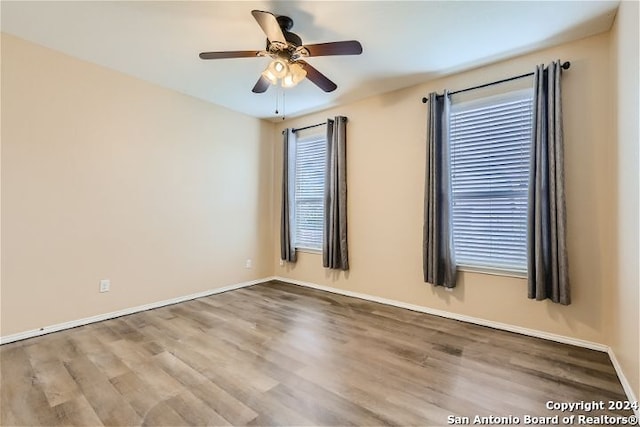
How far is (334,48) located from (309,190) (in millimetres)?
2570

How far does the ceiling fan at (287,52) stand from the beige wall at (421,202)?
57.0 inches

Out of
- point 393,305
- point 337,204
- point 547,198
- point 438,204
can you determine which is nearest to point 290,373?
point 393,305

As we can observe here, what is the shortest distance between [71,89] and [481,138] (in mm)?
3975

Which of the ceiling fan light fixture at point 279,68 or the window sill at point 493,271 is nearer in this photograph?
the ceiling fan light fixture at point 279,68

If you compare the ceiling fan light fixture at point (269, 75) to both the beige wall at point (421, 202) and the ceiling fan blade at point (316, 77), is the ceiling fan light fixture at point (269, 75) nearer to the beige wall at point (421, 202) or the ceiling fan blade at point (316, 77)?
the ceiling fan blade at point (316, 77)

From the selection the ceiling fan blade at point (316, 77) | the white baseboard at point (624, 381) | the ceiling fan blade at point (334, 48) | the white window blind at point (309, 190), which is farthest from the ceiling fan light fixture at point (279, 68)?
the white baseboard at point (624, 381)

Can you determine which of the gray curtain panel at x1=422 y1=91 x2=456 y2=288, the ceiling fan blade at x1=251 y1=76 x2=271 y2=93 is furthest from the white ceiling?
the gray curtain panel at x1=422 y1=91 x2=456 y2=288

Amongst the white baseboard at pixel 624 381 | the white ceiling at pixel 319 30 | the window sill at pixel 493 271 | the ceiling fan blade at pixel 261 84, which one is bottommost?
the white baseboard at pixel 624 381

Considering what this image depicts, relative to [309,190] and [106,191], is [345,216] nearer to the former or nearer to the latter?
[309,190]

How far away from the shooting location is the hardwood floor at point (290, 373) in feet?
5.57

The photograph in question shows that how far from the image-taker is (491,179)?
117 inches

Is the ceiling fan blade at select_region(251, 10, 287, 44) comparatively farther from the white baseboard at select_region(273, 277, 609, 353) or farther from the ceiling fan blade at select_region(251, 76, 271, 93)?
the white baseboard at select_region(273, 277, 609, 353)

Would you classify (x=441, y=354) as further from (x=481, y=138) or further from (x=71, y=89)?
(x=71, y=89)

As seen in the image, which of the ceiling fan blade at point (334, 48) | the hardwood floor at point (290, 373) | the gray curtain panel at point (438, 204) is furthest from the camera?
the gray curtain panel at point (438, 204)
